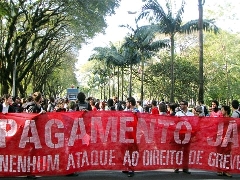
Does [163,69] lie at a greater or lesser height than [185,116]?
greater

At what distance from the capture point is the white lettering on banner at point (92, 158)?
7992mm

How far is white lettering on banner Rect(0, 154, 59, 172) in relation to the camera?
764cm

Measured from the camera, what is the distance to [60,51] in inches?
1766

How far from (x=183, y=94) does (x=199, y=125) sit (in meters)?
28.1

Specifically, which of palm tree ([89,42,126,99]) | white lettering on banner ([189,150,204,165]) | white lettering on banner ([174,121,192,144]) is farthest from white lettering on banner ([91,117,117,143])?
palm tree ([89,42,126,99])

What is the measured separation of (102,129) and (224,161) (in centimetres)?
272

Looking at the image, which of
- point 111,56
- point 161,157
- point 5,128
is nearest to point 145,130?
point 161,157

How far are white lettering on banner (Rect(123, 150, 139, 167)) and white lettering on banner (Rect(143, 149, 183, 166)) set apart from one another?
0.17 metres

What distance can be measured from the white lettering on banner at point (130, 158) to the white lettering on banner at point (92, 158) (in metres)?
0.26

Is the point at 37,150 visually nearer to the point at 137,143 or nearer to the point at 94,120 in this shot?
the point at 94,120

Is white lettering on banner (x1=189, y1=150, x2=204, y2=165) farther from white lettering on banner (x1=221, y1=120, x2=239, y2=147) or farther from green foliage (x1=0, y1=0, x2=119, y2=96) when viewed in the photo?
green foliage (x1=0, y1=0, x2=119, y2=96)

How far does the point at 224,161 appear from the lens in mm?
8484

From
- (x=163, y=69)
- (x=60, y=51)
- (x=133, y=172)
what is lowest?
(x=133, y=172)

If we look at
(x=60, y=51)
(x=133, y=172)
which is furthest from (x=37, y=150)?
(x=60, y=51)
